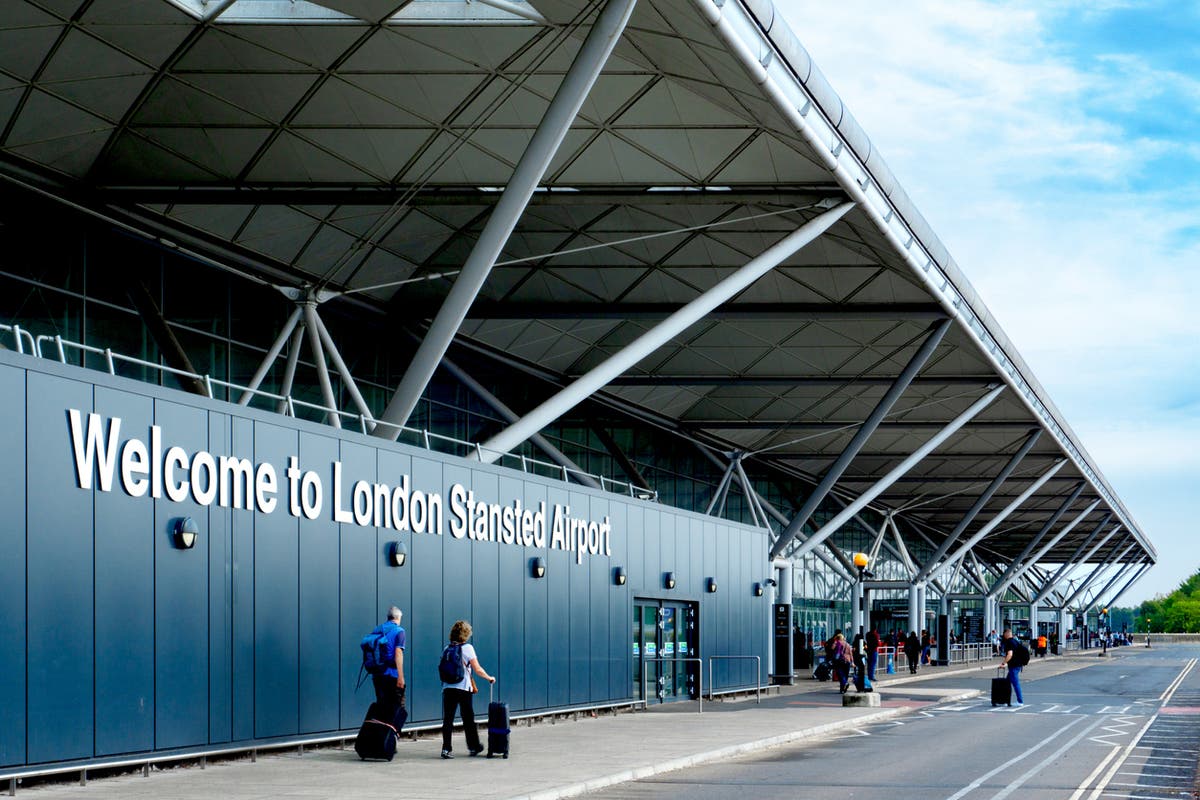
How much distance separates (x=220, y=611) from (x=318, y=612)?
2.06 m

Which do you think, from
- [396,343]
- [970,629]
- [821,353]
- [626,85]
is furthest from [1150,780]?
[970,629]

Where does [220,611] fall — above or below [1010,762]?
above

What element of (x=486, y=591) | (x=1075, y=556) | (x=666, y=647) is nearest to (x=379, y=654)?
(x=486, y=591)

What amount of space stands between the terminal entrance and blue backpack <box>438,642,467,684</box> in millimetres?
12324

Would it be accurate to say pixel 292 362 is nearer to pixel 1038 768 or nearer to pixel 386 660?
pixel 386 660

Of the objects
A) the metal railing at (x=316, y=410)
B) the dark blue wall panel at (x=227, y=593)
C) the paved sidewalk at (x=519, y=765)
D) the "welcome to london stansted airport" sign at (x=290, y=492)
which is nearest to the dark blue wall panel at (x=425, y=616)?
the dark blue wall panel at (x=227, y=593)

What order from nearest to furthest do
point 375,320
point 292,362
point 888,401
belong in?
point 292,362 → point 375,320 → point 888,401

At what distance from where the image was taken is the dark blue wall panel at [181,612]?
15.7 m

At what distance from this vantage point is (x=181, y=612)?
16.0 metres

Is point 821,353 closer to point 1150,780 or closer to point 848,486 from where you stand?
point 1150,780

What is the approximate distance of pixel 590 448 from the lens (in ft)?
162

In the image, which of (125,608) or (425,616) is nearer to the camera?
(125,608)

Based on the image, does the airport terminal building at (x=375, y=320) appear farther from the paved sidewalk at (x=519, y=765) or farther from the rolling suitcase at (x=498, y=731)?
the rolling suitcase at (x=498, y=731)

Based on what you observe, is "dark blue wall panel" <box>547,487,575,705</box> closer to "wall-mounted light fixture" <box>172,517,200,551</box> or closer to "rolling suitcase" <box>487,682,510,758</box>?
"rolling suitcase" <box>487,682,510,758</box>
